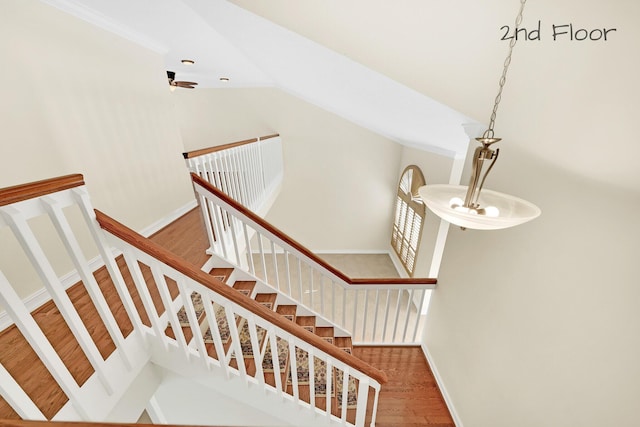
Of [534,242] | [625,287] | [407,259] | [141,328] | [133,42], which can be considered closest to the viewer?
[625,287]

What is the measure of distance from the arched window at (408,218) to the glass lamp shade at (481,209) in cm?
352

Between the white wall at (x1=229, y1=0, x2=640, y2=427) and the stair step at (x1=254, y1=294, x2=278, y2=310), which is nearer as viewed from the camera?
the white wall at (x1=229, y1=0, x2=640, y2=427)

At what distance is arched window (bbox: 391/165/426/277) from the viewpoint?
4848mm

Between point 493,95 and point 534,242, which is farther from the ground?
point 493,95

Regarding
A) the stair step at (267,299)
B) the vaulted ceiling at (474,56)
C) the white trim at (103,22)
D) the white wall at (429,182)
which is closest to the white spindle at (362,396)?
the stair step at (267,299)

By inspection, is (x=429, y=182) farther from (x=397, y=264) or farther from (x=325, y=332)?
(x=325, y=332)

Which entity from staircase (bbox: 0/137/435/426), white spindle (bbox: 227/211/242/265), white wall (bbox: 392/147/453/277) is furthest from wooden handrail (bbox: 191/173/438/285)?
white wall (bbox: 392/147/453/277)

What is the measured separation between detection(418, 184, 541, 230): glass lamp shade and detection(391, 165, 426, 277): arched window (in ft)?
11.6

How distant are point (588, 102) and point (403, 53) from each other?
2.93ft

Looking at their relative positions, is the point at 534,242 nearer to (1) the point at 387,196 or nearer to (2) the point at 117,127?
(2) the point at 117,127

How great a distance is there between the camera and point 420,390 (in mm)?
Answer: 2318

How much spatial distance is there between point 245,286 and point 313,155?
4.36 metres

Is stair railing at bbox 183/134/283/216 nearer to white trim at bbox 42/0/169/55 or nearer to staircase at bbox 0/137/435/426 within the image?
staircase at bbox 0/137/435/426

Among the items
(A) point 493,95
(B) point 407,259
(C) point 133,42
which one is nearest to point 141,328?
(A) point 493,95
